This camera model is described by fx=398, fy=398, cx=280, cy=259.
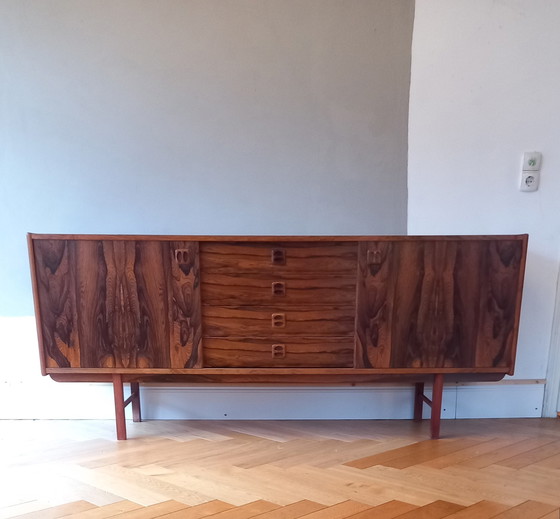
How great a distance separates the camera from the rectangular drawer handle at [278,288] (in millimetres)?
1573

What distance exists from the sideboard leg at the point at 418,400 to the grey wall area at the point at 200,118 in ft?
2.45

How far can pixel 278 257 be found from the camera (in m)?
1.56

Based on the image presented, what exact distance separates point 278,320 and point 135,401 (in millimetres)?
873

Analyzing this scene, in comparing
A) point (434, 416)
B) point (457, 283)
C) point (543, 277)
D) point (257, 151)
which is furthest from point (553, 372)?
point (257, 151)

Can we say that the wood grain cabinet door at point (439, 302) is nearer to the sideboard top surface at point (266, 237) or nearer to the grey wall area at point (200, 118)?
the sideboard top surface at point (266, 237)

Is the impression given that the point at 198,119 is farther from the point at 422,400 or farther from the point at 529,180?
the point at 422,400

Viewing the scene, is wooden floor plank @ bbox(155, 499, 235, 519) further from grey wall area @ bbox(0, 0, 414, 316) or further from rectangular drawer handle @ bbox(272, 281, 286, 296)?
grey wall area @ bbox(0, 0, 414, 316)

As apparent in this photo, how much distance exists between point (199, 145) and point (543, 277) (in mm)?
1732

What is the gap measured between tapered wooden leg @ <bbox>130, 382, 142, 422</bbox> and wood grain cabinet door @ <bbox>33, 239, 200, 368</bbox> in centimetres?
32

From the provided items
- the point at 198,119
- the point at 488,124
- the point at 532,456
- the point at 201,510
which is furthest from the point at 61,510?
the point at 488,124

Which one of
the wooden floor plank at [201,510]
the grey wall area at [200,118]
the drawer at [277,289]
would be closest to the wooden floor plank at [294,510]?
the wooden floor plank at [201,510]

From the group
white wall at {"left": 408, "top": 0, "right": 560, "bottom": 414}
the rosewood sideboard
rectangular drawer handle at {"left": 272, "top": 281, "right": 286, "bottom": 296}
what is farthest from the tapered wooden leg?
white wall at {"left": 408, "top": 0, "right": 560, "bottom": 414}

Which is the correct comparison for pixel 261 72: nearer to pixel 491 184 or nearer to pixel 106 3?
pixel 106 3

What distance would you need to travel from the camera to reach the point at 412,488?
4.57 feet
